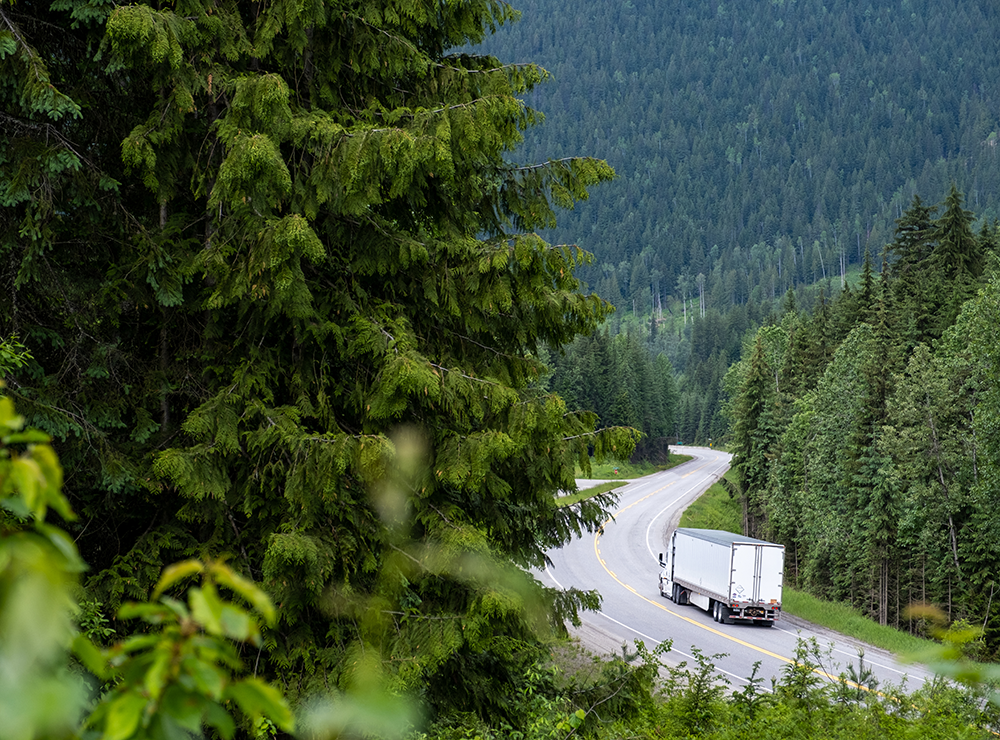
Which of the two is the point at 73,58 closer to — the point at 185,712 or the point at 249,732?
the point at 249,732

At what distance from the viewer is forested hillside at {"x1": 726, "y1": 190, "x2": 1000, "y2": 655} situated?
1241 inches

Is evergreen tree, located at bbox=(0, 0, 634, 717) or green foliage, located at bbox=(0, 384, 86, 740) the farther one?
evergreen tree, located at bbox=(0, 0, 634, 717)

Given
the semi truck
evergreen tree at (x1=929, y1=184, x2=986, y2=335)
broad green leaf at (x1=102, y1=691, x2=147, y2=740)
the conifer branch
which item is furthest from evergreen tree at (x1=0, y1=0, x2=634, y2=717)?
evergreen tree at (x1=929, y1=184, x2=986, y2=335)

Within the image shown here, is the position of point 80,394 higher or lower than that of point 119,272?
lower

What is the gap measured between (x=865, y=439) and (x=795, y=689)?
104 feet

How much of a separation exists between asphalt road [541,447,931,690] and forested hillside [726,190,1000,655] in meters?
4.01

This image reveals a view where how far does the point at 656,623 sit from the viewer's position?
29.8 meters

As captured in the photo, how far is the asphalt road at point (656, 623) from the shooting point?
23.8 m

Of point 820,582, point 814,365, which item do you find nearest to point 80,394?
point 820,582

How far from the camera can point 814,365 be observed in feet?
182

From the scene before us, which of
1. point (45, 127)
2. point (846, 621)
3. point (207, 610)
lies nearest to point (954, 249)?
point (846, 621)

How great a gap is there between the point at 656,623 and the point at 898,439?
14033mm

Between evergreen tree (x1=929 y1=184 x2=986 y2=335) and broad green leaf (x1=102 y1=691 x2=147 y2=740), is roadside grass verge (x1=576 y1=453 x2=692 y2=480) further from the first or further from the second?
broad green leaf (x1=102 y1=691 x2=147 y2=740)

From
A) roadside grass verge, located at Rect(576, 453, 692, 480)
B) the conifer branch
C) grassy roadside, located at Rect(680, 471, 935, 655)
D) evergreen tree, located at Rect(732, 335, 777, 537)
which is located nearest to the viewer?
the conifer branch
